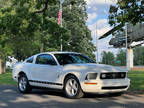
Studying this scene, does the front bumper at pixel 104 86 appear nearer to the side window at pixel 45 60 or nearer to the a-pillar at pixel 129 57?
the side window at pixel 45 60

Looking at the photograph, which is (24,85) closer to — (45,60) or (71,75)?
(45,60)

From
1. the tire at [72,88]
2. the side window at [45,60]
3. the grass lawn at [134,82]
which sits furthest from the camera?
the grass lawn at [134,82]

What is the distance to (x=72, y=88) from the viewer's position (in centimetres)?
925

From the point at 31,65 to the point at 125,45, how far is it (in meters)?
39.1

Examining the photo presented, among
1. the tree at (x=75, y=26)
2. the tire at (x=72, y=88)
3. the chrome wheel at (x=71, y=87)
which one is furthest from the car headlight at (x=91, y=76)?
the tree at (x=75, y=26)

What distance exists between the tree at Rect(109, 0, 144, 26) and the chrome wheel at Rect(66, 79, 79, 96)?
4251 millimetres

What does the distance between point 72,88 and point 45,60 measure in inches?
78.7

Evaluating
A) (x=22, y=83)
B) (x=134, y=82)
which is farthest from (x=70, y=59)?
(x=134, y=82)

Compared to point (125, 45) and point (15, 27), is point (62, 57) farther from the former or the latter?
point (125, 45)

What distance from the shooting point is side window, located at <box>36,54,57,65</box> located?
10.4 meters

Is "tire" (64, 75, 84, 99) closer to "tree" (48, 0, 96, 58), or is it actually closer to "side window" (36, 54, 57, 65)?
"side window" (36, 54, 57, 65)

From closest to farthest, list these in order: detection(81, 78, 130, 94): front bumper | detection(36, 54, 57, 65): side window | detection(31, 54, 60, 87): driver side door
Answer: detection(81, 78, 130, 94): front bumper, detection(31, 54, 60, 87): driver side door, detection(36, 54, 57, 65): side window

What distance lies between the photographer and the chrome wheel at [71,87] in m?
9.14

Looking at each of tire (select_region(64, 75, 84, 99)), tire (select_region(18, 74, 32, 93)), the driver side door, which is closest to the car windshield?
the driver side door
